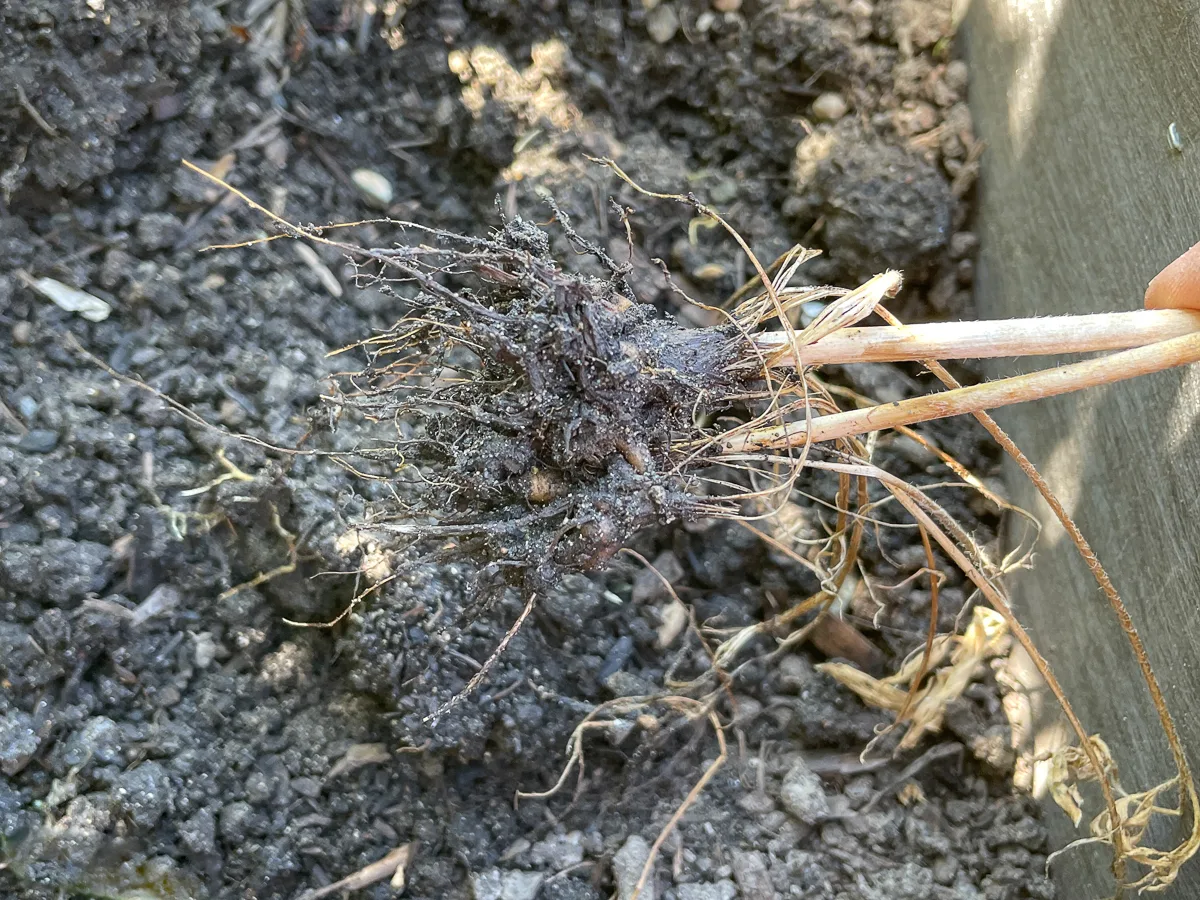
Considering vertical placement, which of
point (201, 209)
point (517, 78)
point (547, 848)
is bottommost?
point (547, 848)

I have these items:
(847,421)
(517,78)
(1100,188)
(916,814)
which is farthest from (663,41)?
(916,814)

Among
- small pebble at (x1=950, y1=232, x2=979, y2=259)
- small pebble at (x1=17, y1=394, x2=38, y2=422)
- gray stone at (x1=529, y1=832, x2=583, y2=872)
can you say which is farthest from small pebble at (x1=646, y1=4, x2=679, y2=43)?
gray stone at (x1=529, y1=832, x2=583, y2=872)

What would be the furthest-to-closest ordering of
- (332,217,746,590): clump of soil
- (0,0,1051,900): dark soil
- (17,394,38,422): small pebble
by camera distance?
(17,394,38,422): small pebble → (0,0,1051,900): dark soil → (332,217,746,590): clump of soil

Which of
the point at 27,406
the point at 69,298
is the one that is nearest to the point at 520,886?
the point at 27,406

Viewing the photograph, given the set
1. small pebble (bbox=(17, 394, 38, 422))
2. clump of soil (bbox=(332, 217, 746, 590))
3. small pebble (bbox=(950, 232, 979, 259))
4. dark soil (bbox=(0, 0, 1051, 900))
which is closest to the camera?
clump of soil (bbox=(332, 217, 746, 590))

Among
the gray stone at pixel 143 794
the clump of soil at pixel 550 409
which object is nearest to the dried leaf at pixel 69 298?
the clump of soil at pixel 550 409

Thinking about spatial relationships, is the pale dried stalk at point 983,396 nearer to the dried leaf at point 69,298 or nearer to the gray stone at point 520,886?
the gray stone at point 520,886

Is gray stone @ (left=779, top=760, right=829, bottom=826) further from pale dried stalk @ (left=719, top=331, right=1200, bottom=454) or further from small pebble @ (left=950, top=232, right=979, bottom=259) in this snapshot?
small pebble @ (left=950, top=232, right=979, bottom=259)

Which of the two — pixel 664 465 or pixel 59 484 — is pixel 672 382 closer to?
pixel 664 465
